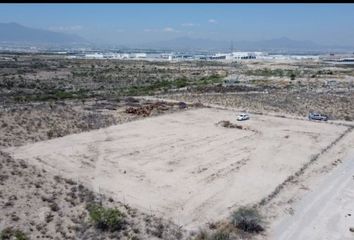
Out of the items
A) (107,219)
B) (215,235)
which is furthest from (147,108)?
(215,235)

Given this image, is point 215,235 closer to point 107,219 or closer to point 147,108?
point 107,219

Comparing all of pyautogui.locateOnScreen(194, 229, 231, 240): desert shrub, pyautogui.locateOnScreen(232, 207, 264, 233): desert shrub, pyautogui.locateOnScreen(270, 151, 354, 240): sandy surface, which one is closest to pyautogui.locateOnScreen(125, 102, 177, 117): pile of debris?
pyautogui.locateOnScreen(270, 151, 354, 240): sandy surface

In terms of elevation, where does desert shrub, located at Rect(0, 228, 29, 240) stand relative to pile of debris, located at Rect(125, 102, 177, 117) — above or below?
above

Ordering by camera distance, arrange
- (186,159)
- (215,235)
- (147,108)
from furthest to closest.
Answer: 1. (147,108)
2. (186,159)
3. (215,235)

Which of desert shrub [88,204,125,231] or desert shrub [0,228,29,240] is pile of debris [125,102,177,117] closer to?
desert shrub [88,204,125,231]

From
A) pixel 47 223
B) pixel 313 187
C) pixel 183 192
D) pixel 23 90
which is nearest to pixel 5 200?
pixel 47 223

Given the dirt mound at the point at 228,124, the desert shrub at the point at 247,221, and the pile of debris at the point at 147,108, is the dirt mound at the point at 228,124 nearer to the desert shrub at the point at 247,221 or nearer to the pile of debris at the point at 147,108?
the pile of debris at the point at 147,108

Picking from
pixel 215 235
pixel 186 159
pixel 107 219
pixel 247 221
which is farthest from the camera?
pixel 186 159

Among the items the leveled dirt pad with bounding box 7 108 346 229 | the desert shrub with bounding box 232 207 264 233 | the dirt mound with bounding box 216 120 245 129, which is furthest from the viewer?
the dirt mound with bounding box 216 120 245 129
